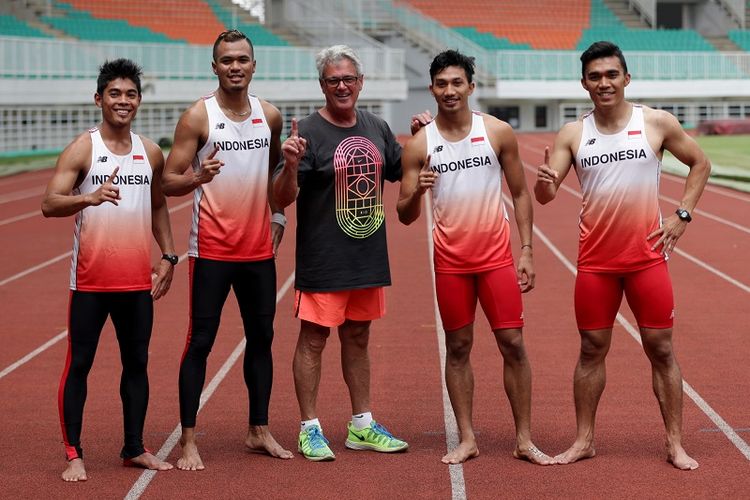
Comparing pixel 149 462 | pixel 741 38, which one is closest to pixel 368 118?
pixel 149 462

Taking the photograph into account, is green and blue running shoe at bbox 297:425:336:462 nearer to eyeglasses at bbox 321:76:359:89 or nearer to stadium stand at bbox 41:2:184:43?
eyeglasses at bbox 321:76:359:89

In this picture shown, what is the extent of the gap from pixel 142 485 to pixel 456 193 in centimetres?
188

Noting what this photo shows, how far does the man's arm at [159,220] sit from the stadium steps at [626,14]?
46.2m

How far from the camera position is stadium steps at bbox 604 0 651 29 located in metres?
49.8

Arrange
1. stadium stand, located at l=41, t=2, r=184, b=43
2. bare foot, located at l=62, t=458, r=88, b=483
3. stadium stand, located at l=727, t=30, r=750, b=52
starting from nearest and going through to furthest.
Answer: bare foot, located at l=62, t=458, r=88, b=483 < stadium stand, located at l=41, t=2, r=184, b=43 < stadium stand, located at l=727, t=30, r=750, b=52

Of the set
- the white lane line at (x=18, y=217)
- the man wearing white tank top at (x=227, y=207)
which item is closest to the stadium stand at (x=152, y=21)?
the white lane line at (x=18, y=217)

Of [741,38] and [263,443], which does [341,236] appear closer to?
[263,443]

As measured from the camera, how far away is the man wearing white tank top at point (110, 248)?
17.6 feet

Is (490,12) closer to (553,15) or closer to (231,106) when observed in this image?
(553,15)

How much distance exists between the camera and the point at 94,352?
17.9 feet

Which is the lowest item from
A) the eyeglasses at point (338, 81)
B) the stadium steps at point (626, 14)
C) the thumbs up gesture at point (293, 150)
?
the thumbs up gesture at point (293, 150)

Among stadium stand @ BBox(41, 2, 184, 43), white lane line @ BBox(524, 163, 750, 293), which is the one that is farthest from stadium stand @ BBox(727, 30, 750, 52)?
white lane line @ BBox(524, 163, 750, 293)

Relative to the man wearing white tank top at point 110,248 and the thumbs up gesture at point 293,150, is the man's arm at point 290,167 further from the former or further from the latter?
the man wearing white tank top at point 110,248

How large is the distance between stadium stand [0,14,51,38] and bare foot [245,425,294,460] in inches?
1055
